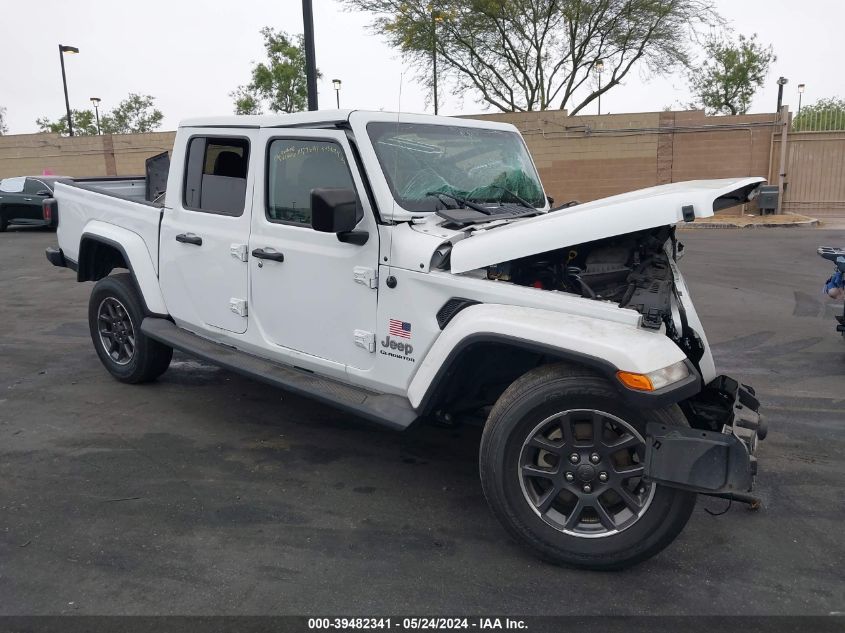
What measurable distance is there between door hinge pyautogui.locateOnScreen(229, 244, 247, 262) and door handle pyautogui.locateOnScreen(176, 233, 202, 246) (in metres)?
0.36

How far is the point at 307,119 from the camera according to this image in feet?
14.0

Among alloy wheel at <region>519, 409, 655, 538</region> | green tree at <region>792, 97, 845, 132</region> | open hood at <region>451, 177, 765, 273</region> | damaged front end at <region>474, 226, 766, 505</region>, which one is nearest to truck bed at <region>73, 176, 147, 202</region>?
open hood at <region>451, 177, 765, 273</region>

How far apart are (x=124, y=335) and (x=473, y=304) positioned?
355 centimetres

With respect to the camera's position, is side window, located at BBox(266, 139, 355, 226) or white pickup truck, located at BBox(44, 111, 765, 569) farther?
side window, located at BBox(266, 139, 355, 226)

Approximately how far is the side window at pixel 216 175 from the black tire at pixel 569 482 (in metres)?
2.39

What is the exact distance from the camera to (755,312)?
840 cm

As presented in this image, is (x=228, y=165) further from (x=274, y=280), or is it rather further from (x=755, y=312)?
(x=755, y=312)

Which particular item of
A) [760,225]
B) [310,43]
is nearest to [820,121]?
[760,225]

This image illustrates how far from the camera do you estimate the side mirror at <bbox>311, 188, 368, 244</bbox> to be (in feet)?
11.2

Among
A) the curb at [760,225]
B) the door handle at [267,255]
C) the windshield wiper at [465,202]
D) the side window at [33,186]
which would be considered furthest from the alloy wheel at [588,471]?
the side window at [33,186]

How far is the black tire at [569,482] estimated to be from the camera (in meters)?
3.04

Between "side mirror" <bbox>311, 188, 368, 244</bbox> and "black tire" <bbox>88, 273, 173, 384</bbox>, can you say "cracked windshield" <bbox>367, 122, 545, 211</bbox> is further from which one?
"black tire" <bbox>88, 273, 173, 384</bbox>

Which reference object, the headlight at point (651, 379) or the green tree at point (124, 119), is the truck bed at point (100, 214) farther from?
the green tree at point (124, 119)

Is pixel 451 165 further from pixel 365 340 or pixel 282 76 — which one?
pixel 282 76
